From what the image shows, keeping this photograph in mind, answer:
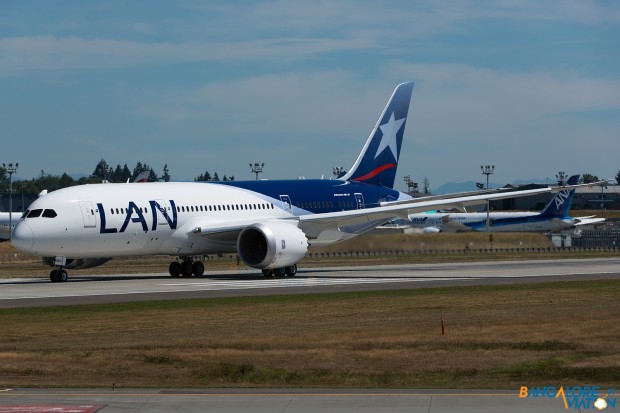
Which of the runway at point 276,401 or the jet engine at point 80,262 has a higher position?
the jet engine at point 80,262

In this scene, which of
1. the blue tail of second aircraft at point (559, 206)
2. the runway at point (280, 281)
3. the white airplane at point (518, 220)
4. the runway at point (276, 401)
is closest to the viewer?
the runway at point (276, 401)

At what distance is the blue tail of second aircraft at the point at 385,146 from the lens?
56562 mm

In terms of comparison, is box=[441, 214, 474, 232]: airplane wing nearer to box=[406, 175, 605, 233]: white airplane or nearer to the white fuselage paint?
box=[406, 175, 605, 233]: white airplane

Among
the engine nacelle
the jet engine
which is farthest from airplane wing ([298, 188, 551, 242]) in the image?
the jet engine

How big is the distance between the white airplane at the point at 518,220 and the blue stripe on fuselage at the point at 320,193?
4997cm

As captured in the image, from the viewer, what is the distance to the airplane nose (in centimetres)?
4247

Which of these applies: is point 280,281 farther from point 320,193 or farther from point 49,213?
point 49,213

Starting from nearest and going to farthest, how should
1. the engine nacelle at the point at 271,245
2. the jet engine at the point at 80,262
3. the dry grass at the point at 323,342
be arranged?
the dry grass at the point at 323,342
the engine nacelle at the point at 271,245
the jet engine at the point at 80,262

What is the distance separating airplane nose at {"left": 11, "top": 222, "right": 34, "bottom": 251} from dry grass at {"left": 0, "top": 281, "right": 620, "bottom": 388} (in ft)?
33.6

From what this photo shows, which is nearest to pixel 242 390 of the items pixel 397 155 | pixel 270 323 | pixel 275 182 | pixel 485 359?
pixel 485 359

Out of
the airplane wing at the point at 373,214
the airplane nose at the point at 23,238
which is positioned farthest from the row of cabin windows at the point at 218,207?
the airplane nose at the point at 23,238

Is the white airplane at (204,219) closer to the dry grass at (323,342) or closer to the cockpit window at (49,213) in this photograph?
the cockpit window at (49,213)

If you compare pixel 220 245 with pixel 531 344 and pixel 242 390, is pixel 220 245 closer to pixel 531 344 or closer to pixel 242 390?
pixel 531 344

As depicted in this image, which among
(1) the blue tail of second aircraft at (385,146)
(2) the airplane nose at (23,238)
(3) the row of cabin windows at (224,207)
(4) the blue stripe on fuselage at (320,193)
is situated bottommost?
(2) the airplane nose at (23,238)
